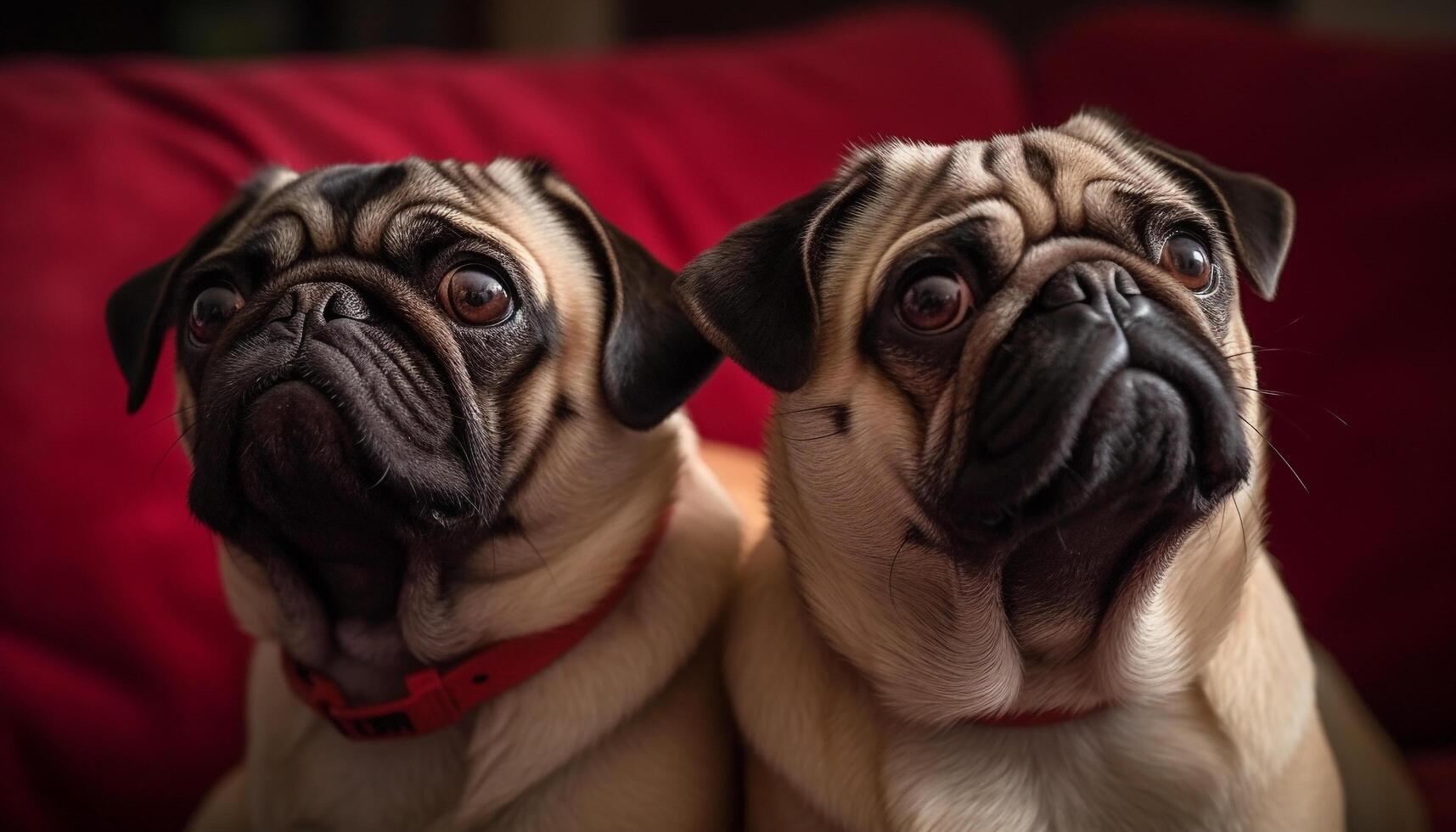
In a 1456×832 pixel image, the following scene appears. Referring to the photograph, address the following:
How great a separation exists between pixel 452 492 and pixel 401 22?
4.51m

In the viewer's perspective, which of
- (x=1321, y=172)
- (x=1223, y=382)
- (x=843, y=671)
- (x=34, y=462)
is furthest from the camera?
(x=1321, y=172)

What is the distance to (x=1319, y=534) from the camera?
209 cm

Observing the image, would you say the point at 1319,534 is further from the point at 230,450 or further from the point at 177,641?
the point at 177,641

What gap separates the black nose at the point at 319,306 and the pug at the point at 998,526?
0.40 metres

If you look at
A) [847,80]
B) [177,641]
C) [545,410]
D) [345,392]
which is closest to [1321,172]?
[847,80]

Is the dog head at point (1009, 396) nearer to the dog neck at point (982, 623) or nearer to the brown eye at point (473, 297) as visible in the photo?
the dog neck at point (982, 623)

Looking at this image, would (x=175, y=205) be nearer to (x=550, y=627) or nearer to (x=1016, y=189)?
(x=550, y=627)

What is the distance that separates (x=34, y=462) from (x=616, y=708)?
1193 millimetres

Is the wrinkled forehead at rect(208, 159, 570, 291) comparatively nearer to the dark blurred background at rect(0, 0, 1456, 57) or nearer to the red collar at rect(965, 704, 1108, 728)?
the red collar at rect(965, 704, 1108, 728)

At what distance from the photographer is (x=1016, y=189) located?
4.45 feet

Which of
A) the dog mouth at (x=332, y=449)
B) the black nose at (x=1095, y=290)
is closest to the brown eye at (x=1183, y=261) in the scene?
the black nose at (x=1095, y=290)

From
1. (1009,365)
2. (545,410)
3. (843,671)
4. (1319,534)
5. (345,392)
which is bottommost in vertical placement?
(1319,534)

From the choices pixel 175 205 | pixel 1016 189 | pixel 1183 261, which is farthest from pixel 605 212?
pixel 1183 261

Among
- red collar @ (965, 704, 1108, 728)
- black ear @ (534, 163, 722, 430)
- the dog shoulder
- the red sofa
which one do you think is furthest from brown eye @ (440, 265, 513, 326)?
the red sofa
